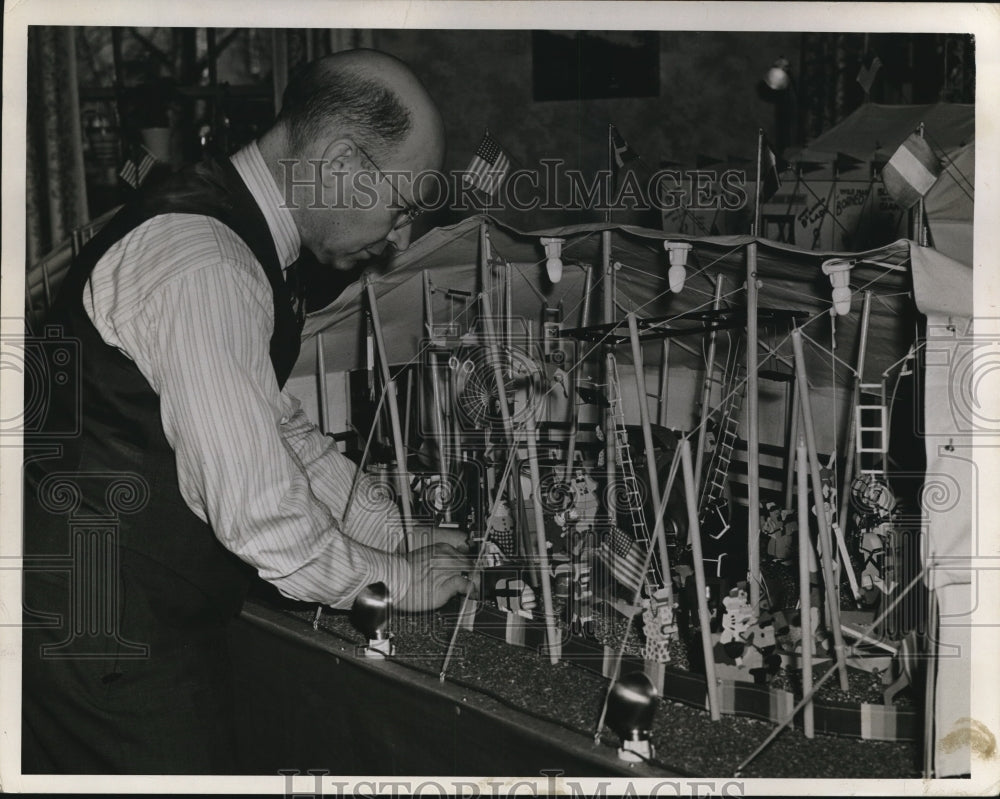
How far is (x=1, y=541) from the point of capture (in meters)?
2.45

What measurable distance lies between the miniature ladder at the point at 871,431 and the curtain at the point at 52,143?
6.13ft

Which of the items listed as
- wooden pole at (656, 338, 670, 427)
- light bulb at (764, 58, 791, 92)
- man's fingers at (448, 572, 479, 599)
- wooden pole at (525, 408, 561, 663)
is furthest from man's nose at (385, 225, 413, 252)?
light bulb at (764, 58, 791, 92)

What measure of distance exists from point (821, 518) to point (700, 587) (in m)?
0.30

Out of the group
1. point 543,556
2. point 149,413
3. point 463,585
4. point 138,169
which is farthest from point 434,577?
point 138,169

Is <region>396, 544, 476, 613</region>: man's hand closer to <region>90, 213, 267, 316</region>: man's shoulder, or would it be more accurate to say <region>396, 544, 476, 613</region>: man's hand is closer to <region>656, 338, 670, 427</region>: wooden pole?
<region>656, 338, 670, 427</region>: wooden pole

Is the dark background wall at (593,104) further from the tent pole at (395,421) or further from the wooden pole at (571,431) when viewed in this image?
the wooden pole at (571,431)

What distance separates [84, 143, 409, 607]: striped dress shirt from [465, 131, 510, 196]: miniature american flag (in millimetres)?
609

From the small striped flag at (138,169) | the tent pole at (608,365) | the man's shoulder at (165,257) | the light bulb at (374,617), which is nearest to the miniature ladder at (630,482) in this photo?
the tent pole at (608,365)

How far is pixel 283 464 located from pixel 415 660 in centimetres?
63

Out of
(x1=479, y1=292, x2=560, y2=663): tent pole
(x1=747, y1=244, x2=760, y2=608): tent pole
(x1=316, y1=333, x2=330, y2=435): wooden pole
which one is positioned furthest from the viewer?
(x1=316, y1=333, x2=330, y2=435): wooden pole

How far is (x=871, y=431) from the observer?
7.63ft

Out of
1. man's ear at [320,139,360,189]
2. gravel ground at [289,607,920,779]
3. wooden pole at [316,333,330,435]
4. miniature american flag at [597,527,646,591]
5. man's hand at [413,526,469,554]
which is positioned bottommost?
gravel ground at [289,607,920,779]

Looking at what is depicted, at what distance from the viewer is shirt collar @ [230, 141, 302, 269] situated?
2.18 m

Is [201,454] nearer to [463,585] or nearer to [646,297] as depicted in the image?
[463,585]
